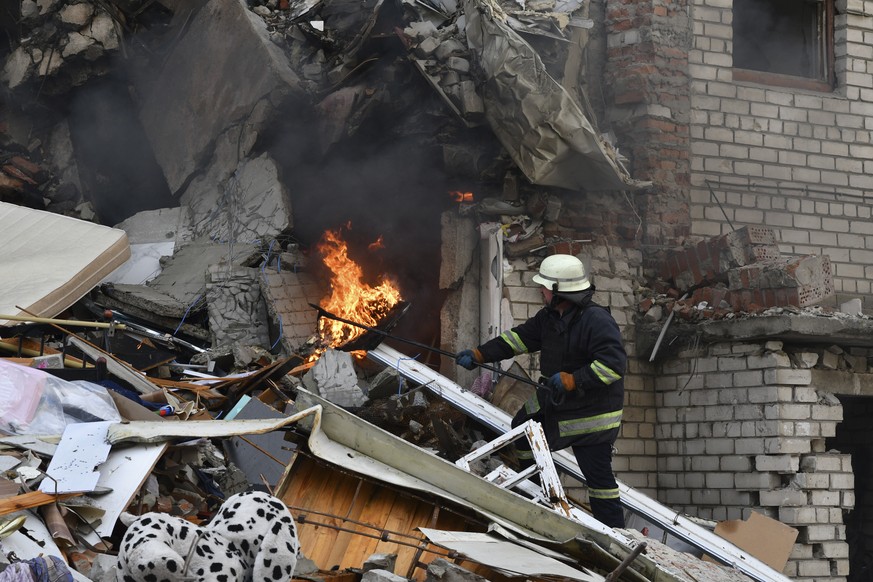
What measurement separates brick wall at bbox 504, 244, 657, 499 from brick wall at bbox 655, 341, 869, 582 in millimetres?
312

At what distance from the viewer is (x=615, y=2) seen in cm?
909

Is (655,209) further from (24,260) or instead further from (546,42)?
(24,260)

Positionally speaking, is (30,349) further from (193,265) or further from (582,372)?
(582,372)

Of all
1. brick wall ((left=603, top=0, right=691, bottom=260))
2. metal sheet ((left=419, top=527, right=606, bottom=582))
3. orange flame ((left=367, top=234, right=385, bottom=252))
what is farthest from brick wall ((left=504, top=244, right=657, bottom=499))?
metal sheet ((left=419, top=527, right=606, bottom=582))

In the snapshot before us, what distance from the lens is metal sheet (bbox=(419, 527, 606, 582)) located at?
171 inches

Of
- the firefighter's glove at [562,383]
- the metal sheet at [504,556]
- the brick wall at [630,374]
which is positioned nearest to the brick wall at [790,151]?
the brick wall at [630,374]

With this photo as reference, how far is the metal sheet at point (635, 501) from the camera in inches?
281

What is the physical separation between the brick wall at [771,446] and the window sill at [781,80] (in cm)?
275

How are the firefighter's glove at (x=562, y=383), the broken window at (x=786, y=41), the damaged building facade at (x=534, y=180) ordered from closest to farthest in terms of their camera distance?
the firefighter's glove at (x=562, y=383)
the damaged building facade at (x=534, y=180)
the broken window at (x=786, y=41)

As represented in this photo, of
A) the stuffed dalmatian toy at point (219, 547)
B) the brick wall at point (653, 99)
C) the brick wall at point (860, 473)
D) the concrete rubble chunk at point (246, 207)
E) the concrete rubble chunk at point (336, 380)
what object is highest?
the brick wall at point (653, 99)

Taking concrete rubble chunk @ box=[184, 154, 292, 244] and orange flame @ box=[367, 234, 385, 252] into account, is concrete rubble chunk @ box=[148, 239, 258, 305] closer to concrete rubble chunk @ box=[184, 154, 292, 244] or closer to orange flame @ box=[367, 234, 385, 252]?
concrete rubble chunk @ box=[184, 154, 292, 244]

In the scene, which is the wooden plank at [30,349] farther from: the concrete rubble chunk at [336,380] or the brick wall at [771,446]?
the brick wall at [771,446]

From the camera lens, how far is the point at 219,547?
12.2 feet

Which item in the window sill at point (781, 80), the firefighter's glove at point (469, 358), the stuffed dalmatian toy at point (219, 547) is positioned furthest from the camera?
the window sill at point (781, 80)
